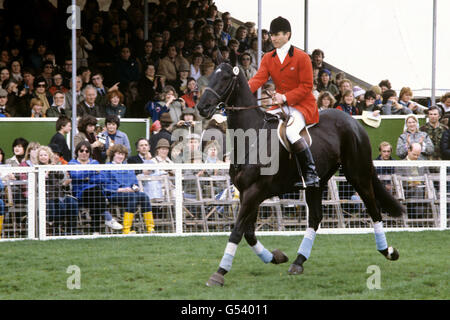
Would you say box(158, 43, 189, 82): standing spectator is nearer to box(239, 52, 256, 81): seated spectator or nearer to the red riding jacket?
box(239, 52, 256, 81): seated spectator

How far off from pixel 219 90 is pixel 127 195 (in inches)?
134

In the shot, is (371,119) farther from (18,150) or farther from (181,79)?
(18,150)

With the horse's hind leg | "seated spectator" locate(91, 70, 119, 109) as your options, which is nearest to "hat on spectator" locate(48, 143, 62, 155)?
"seated spectator" locate(91, 70, 119, 109)

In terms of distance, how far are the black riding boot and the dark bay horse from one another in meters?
0.10

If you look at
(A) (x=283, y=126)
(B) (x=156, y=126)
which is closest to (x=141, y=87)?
(B) (x=156, y=126)

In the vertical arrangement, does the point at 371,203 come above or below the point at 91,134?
below

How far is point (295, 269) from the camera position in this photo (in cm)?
688

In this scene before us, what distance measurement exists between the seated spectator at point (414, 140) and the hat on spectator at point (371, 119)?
97 centimetres

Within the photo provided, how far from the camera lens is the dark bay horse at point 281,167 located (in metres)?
6.53

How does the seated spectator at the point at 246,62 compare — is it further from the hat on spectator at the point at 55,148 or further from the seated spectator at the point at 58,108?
the hat on spectator at the point at 55,148

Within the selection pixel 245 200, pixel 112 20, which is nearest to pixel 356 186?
pixel 245 200

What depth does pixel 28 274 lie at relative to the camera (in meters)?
6.90
